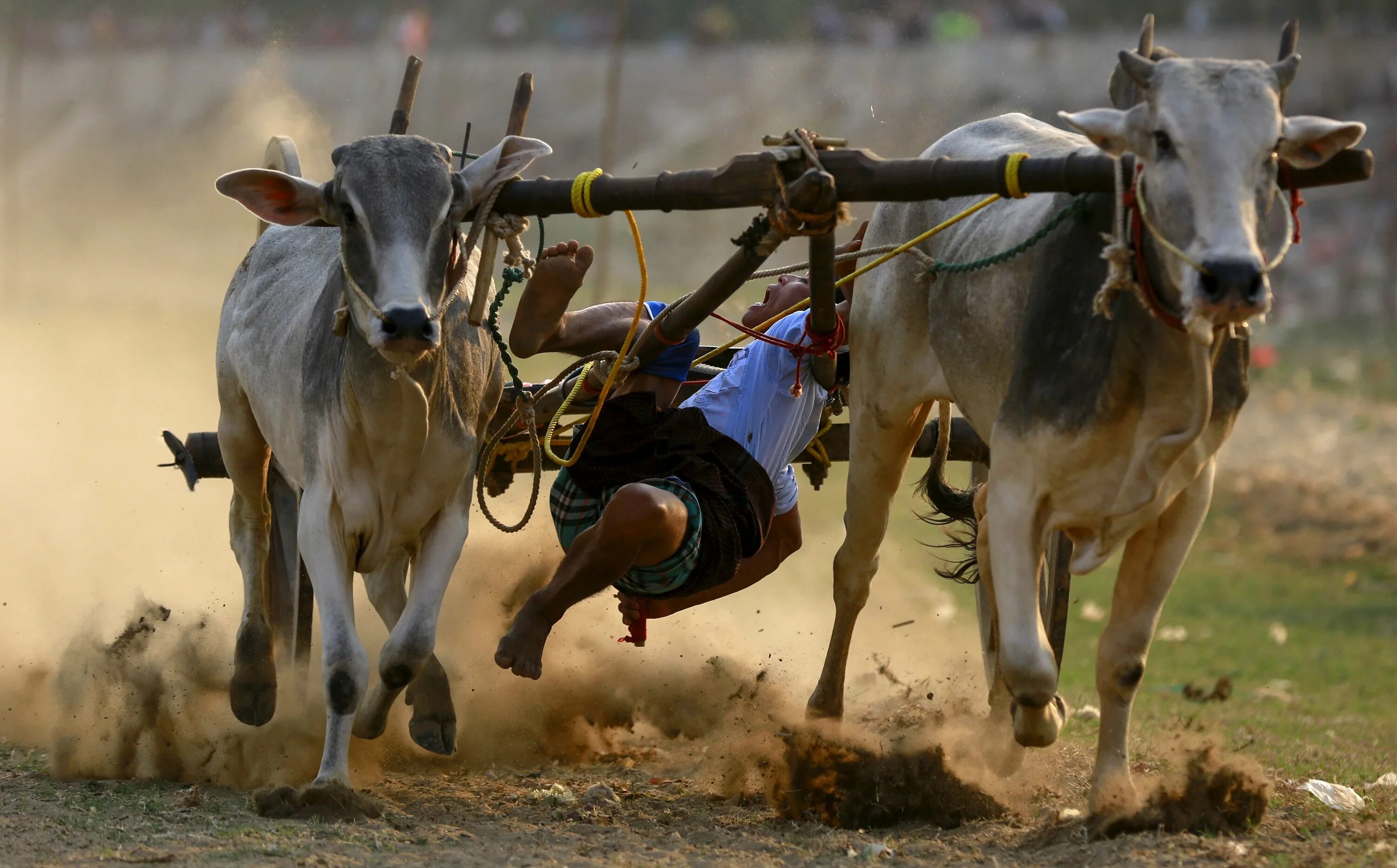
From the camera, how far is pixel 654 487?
5.00 m

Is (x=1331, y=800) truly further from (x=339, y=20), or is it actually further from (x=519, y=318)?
(x=339, y=20)

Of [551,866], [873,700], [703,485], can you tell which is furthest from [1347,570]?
[551,866]

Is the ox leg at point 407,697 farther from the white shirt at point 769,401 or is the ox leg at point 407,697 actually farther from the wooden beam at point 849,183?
the wooden beam at point 849,183

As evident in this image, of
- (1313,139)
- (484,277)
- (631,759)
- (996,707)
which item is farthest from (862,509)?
(1313,139)

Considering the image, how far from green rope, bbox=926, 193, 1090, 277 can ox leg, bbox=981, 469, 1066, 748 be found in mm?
563

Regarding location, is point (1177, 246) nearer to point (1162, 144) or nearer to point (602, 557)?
point (1162, 144)

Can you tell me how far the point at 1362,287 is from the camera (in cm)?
2316

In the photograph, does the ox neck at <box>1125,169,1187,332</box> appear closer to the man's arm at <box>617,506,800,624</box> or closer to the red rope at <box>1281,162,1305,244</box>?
the red rope at <box>1281,162,1305,244</box>

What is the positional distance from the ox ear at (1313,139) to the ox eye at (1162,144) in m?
0.25

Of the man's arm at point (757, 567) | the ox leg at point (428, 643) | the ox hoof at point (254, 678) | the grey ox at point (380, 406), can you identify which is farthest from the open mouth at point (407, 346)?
the ox hoof at point (254, 678)

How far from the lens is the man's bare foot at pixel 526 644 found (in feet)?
15.7

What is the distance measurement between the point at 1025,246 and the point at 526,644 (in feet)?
5.89

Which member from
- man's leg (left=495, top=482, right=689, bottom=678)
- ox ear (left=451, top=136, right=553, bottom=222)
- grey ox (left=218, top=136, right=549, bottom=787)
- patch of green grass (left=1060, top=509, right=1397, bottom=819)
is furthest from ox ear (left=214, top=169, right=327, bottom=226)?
patch of green grass (left=1060, top=509, right=1397, bottom=819)

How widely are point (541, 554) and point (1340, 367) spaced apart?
1543cm
